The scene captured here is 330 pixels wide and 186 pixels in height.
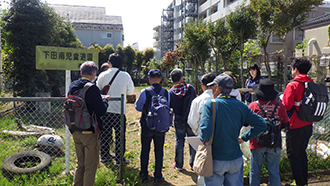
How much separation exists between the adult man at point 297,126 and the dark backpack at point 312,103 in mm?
56

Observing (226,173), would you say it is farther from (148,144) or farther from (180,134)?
(180,134)

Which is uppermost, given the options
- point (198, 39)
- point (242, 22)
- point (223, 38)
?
point (242, 22)

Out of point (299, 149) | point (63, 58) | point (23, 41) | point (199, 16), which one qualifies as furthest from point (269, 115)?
point (199, 16)

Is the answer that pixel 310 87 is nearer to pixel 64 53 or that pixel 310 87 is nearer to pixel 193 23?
pixel 64 53

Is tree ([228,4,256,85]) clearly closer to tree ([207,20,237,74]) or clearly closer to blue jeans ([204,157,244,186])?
tree ([207,20,237,74])

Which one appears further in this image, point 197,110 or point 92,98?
point 197,110

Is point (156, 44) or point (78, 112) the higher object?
point (156, 44)

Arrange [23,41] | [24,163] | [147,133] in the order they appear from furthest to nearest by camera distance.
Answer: [23,41] → [24,163] → [147,133]

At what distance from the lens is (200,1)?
34031 mm

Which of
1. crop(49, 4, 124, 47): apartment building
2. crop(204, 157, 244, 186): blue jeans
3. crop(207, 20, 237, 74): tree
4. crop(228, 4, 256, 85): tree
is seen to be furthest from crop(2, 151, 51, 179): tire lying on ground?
crop(49, 4, 124, 47): apartment building

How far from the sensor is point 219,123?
7.37 feet

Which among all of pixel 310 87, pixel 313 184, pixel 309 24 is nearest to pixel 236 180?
pixel 310 87

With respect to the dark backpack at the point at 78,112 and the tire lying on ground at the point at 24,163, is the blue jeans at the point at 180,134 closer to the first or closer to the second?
the dark backpack at the point at 78,112

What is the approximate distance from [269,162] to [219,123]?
3.94ft
